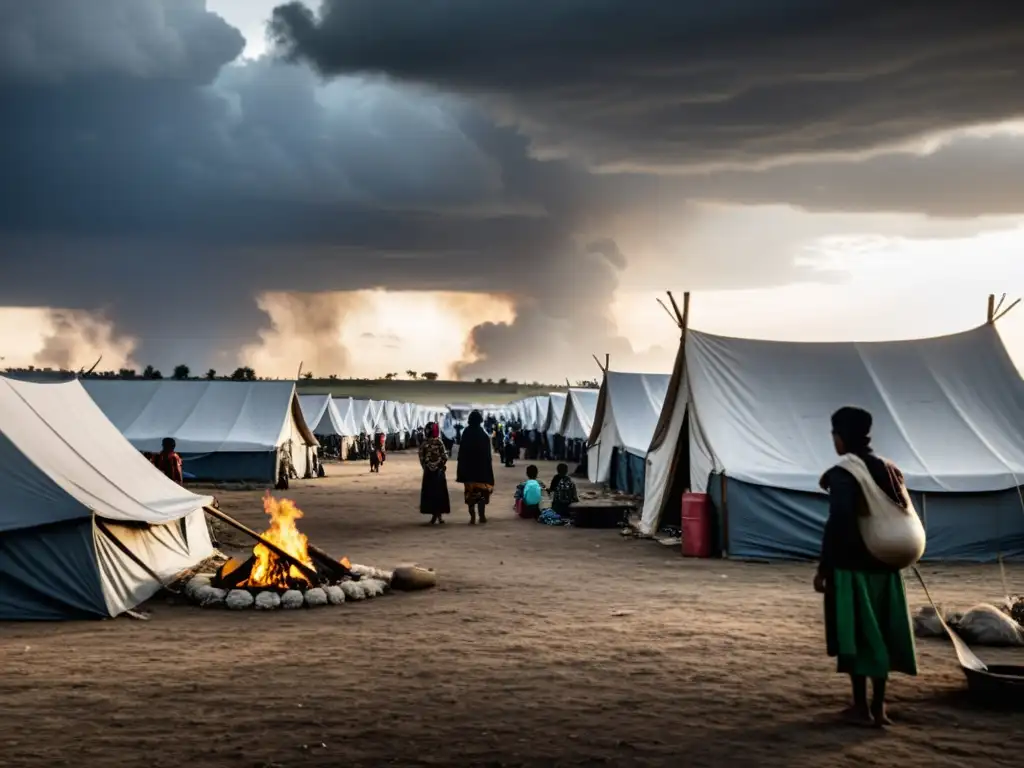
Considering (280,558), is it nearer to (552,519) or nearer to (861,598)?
(861,598)

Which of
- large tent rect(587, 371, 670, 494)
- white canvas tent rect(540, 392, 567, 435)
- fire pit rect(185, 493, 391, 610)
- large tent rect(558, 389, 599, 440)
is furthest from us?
white canvas tent rect(540, 392, 567, 435)

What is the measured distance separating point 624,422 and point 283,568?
55.8 feet

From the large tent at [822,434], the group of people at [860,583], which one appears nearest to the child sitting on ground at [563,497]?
the large tent at [822,434]

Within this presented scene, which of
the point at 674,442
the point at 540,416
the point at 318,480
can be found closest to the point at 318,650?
the point at 674,442

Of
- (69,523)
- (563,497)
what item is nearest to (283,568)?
(69,523)

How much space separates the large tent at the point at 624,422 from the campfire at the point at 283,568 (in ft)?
47.9

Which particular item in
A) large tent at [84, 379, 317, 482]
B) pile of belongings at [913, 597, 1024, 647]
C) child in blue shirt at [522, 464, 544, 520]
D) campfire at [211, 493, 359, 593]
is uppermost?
large tent at [84, 379, 317, 482]

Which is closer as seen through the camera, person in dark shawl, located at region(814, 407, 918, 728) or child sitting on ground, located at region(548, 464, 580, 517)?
person in dark shawl, located at region(814, 407, 918, 728)

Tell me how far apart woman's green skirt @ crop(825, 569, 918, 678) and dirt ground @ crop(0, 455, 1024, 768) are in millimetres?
385

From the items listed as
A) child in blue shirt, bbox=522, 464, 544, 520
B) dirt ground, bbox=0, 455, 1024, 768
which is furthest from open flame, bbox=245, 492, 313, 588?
child in blue shirt, bbox=522, 464, 544, 520

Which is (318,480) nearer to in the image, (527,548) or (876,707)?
(527,548)

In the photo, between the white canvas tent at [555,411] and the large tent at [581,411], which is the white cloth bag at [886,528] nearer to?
the large tent at [581,411]

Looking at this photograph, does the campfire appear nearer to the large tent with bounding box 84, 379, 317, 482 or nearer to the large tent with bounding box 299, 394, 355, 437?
the large tent with bounding box 84, 379, 317, 482

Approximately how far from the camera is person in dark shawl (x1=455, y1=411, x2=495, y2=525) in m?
18.2
